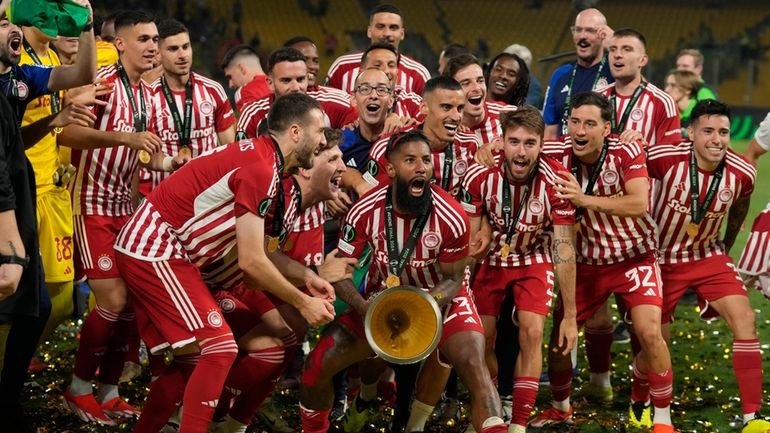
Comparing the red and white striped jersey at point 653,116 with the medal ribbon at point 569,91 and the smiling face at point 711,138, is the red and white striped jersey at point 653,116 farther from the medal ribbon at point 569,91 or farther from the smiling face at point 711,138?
the smiling face at point 711,138

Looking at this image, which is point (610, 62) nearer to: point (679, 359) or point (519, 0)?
point (679, 359)

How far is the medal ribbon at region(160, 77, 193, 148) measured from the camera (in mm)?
6996

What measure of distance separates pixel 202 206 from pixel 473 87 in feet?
8.27

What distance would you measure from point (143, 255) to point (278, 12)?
21.5 metres

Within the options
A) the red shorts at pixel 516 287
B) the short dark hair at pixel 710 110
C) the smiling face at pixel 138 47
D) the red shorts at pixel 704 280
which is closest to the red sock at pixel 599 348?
the red shorts at pixel 704 280

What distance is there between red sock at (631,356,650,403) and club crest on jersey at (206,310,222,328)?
8.56 feet

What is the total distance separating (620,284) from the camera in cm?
648

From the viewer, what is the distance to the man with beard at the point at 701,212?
6.53 m

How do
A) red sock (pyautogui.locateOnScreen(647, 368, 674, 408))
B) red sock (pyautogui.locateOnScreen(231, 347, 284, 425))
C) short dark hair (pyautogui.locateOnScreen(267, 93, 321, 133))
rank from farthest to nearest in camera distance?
red sock (pyautogui.locateOnScreen(647, 368, 674, 408)) < red sock (pyautogui.locateOnScreen(231, 347, 284, 425)) < short dark hair (pyautogui.locateOnScreen(267, 93, 321, 133))

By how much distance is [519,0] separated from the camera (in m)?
29.3

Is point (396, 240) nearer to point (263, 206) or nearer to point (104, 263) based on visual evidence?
point (263, 206)

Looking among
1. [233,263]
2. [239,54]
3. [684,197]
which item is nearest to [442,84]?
[684,197]

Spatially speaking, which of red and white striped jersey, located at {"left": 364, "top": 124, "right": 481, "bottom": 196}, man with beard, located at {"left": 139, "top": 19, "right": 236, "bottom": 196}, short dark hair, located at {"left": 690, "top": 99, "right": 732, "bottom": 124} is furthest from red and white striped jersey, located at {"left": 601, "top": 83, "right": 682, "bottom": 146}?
man with beard, located at {"left": 139, "top": 19, "right": 236, "bottom": 196}

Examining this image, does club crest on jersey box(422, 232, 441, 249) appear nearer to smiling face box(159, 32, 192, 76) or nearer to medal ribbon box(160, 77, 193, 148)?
medal ribbon box(160, 77, 193, 148)
